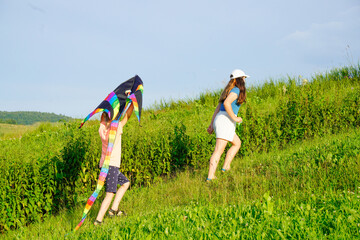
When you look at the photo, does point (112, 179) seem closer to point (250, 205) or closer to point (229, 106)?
point (250, 205)

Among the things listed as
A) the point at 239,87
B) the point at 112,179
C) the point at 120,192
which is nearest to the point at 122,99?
the point at 112,179

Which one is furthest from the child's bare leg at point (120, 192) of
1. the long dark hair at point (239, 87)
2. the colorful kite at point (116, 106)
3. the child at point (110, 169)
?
the long dark hair at point (239, 87)

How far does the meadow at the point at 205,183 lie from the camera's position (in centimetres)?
396

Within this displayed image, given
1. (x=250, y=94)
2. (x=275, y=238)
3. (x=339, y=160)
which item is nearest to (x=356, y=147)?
(x=339, y=160)

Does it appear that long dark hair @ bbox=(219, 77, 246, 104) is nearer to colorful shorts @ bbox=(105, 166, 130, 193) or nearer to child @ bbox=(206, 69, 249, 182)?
child @ bbox=(206, 69, 249, 182)

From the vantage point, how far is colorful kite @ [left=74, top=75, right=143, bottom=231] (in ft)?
16.0

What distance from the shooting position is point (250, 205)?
4445 millimetres

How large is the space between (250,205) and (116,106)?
2.42 metres

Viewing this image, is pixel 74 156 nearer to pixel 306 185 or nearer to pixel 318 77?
pixel 306 185

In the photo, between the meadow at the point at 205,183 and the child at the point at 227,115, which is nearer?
the meadow at the point at 205,183

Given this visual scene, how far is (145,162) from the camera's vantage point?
25.6 feet

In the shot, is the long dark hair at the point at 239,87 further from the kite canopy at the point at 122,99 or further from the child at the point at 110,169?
the child at the point at 110,169

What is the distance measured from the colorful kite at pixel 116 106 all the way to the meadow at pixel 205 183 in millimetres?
623

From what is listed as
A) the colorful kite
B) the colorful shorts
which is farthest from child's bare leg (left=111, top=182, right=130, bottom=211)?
the colorful kite
